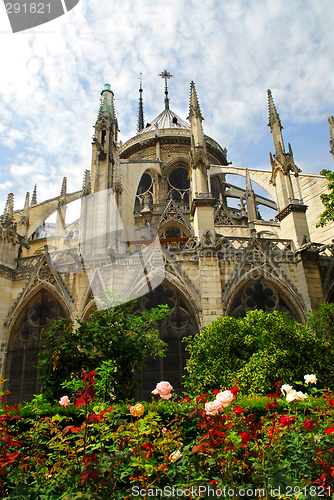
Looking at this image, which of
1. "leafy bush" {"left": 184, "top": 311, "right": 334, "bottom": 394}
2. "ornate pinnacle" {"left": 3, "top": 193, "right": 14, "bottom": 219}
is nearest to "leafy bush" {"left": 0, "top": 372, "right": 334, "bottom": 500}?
"leafy bush" {"left": 184, "top": 311, "right": 334, "bottom": 394}

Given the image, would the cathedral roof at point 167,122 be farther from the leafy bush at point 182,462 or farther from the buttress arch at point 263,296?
the leafy bush at point 182,462

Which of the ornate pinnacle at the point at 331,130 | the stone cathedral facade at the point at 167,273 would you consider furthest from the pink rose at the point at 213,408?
the ornate pinnacle at the point at 331,130

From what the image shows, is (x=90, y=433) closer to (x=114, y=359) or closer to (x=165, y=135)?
(x=114, y=359)

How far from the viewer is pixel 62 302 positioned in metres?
14.0

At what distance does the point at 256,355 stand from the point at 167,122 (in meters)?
31.6

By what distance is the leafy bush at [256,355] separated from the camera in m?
8.70

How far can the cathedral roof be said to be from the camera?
35.1 metres

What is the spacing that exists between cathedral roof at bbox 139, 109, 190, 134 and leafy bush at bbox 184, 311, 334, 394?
27638 millimetres

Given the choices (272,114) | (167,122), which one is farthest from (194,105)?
(167,122)

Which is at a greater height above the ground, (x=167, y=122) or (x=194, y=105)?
(x=167, y=122)

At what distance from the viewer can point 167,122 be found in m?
36.7

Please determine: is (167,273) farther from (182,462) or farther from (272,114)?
(272,114)

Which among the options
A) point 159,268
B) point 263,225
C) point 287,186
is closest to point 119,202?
point 159,268

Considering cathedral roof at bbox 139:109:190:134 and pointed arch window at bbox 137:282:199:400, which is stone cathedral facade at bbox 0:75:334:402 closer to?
pointed arch window at bbox 137:282:199:400
